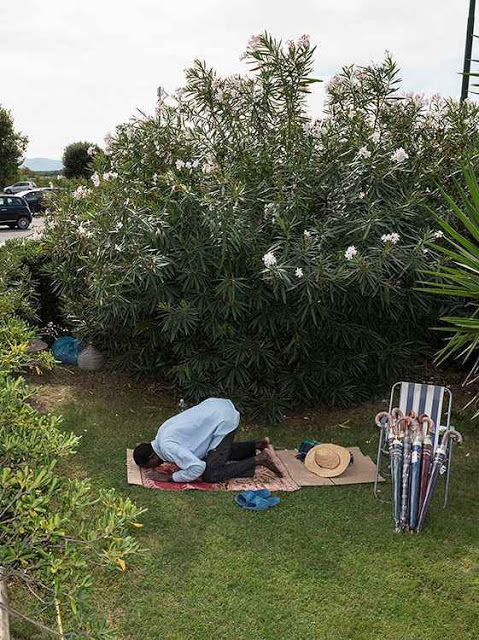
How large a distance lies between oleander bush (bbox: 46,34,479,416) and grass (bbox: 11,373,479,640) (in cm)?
155

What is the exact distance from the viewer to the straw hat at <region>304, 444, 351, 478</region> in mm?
6129

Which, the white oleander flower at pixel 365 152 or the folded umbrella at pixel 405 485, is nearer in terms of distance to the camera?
the folded umbrella at pixel 405 485

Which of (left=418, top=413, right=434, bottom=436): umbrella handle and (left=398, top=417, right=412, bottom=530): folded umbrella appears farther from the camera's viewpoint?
(left=418, top=413, right=434, bottom=436): umbrella handle

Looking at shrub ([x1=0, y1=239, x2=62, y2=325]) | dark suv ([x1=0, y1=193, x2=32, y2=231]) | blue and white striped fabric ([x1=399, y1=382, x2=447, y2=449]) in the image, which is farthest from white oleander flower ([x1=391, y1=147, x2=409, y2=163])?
dark suv ([x1=0, y1=193, x2=32, y2=231])

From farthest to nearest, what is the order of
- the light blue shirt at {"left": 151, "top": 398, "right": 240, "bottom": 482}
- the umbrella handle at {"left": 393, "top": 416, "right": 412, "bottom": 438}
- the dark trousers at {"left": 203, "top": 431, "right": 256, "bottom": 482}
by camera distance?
the dark trousers at {"left": 203, "top": 431, "right": 256, "bottom": 482} < the light blue shirt at {"left": 151, "top": 398, "right": 240, "bottom": 482} < the umbrella handle at {"left": 393, "top": 416, "right": 412, "bottom": 438}

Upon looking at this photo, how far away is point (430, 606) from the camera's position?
432 cm

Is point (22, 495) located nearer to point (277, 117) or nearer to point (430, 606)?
point (430, 606)

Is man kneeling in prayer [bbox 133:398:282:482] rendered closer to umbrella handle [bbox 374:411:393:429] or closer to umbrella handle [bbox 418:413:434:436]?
umbrella handle [bbox 374:411:393:429]

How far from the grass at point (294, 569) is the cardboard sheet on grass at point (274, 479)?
99mm

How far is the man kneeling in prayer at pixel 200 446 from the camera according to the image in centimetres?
580

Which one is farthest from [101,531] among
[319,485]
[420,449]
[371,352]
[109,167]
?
[109,167]

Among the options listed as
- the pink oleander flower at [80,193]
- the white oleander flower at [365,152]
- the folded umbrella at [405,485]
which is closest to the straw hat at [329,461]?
the folded umbrella at [405,485]

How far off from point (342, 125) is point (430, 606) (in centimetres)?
498

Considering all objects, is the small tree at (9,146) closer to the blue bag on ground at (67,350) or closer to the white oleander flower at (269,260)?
the blue bag on ground at (67,350)
